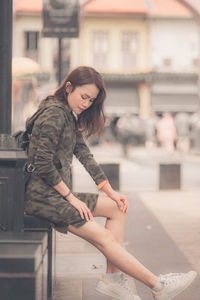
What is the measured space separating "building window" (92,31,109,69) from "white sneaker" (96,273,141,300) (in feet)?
97.0

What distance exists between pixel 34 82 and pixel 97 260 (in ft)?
92.3

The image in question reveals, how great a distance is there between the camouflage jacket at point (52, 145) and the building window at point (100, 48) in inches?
1154

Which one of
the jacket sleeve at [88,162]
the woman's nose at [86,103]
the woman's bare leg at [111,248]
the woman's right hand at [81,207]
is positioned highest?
the woman's nose at [86,103]

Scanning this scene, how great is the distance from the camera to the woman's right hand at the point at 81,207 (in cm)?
337

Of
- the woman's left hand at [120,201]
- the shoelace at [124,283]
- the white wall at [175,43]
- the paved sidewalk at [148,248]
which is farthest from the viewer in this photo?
the white wall at [175,43]

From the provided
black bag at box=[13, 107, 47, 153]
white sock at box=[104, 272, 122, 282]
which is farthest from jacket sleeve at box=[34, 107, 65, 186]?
white sock at box=[104, 272, 122, 282]

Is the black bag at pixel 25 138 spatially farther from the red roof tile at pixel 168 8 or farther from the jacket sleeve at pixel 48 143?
the red roof tile at pixel 168 8

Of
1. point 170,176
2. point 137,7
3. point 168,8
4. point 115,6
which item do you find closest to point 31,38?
point 115,6

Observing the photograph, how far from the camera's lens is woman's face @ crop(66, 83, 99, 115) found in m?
3.56

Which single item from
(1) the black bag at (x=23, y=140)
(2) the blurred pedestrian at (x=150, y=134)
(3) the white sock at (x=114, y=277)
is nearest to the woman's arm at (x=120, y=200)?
(3) the white sock at (x=114, y=277)

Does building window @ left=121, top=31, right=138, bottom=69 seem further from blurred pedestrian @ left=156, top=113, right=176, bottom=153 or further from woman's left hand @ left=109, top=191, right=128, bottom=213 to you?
woman's left hand @ left=109, top=191, right=128, bottom=213

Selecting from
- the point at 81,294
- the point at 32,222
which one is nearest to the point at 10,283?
the point at 32,222

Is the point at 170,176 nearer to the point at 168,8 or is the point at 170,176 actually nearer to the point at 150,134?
the point at 150,134

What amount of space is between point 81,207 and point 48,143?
0.44 m
